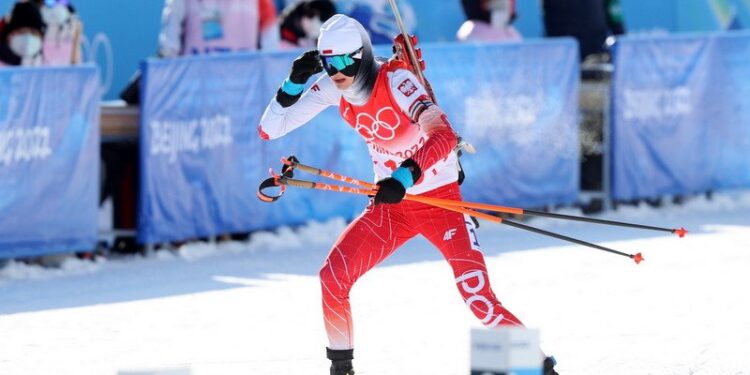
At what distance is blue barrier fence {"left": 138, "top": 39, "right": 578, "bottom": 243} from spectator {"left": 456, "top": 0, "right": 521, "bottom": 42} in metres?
1.01

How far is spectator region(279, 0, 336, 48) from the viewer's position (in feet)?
41.6

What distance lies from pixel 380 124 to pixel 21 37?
5293 millimetres

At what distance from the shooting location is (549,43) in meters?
13.0

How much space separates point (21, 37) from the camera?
1115 centimetres

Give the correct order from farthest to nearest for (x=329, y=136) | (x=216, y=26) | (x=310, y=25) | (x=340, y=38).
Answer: (x=310, y=25) → (x=216, y=26) → (x=329, y=136) → (x=340, y=38)

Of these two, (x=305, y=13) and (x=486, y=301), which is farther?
(x=305, y=13)

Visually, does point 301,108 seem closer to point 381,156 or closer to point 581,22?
point 381,156

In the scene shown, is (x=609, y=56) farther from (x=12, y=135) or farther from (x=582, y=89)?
(x=12, y=135)

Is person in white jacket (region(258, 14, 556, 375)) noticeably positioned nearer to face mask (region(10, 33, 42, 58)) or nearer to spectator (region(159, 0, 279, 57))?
face mask (region(10, 33, 42, 58))

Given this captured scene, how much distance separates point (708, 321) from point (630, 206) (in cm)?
508

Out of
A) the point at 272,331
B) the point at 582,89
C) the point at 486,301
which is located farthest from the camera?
the point at 582,89

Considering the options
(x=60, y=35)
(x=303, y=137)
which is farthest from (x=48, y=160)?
(x=303, y=137)

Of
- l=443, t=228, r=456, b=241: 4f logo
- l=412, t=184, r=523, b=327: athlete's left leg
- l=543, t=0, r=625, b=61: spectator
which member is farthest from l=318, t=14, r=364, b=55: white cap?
l=543, t=0, r=625, b=61: spectator

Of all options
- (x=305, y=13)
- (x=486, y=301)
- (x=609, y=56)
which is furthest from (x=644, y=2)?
(x=486, y=301)
